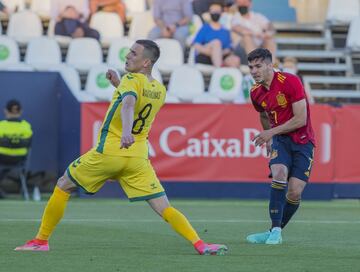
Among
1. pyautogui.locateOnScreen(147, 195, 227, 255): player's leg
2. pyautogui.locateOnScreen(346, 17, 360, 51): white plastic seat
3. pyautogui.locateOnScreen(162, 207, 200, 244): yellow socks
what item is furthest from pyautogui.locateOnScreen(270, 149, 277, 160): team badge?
pyautogui.locateOnScreen(346, 17, 360, 51): white plastic seat

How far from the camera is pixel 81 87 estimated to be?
19797mm

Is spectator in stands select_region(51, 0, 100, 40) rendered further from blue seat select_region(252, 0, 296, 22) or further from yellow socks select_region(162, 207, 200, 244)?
yellow socks select_region(162, 207, 200, 244)

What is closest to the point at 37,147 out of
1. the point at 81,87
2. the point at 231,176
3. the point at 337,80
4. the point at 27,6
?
the point at 81,87

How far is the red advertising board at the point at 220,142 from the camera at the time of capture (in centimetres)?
1758

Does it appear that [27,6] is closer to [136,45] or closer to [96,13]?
[96,13]

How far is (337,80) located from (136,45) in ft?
44.1

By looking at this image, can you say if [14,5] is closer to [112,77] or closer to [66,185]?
[112,77]

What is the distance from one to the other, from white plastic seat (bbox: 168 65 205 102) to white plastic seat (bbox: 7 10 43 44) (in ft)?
9.24

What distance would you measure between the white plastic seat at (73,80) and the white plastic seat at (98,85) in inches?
6.2

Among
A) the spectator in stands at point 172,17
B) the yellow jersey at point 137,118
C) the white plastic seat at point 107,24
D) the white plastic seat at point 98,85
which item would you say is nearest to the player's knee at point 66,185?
the yellow jersey at point 137,118

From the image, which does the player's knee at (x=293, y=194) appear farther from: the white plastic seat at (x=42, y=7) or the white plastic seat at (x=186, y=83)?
the white plastic seat at (x=42, y=7)

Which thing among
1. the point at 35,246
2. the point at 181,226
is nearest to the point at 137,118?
the point at 181,226

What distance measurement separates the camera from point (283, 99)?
10570 mm

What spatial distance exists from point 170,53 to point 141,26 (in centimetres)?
116
